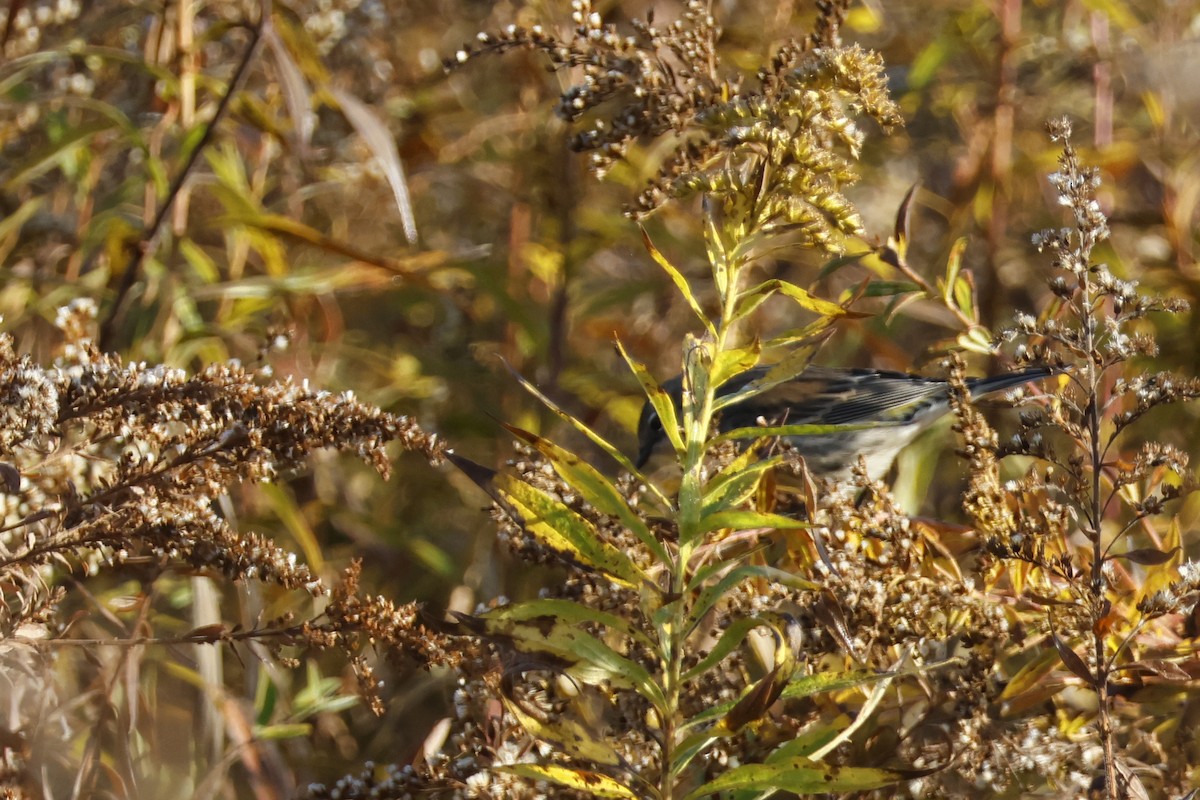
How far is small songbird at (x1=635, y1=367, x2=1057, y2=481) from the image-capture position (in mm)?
2907

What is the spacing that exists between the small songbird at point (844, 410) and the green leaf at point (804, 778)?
4.76 ft

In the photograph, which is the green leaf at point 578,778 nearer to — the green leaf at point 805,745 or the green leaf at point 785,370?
the green leaf at point 805,745

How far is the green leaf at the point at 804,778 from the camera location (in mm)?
1176

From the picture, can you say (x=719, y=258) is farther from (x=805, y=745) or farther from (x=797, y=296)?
(x=805, y=745)

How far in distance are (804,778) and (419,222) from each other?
9.20ft

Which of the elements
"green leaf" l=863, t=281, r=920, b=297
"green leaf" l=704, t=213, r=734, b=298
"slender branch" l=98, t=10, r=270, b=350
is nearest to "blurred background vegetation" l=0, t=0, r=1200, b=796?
"slender branch" l=98, t=10, r=270, b=350

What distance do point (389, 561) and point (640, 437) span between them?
90cm

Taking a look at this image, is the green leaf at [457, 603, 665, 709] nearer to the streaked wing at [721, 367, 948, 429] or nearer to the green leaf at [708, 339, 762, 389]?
the green leaf at [708, 339, 762, 389]

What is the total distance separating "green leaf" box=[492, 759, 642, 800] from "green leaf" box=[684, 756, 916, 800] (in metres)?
0.07

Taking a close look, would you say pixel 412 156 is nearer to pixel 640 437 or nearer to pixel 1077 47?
pixel 640 437

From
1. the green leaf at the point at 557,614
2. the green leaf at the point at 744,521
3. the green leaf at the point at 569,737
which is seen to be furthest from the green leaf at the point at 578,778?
the green leaf at the point at 744,521

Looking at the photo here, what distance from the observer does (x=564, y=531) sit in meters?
1.30

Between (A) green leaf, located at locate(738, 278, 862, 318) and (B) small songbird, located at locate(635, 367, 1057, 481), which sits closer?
(A) green leaf, located at locate(738, 278, 862, 318)

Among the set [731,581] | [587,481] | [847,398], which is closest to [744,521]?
[731,581]
